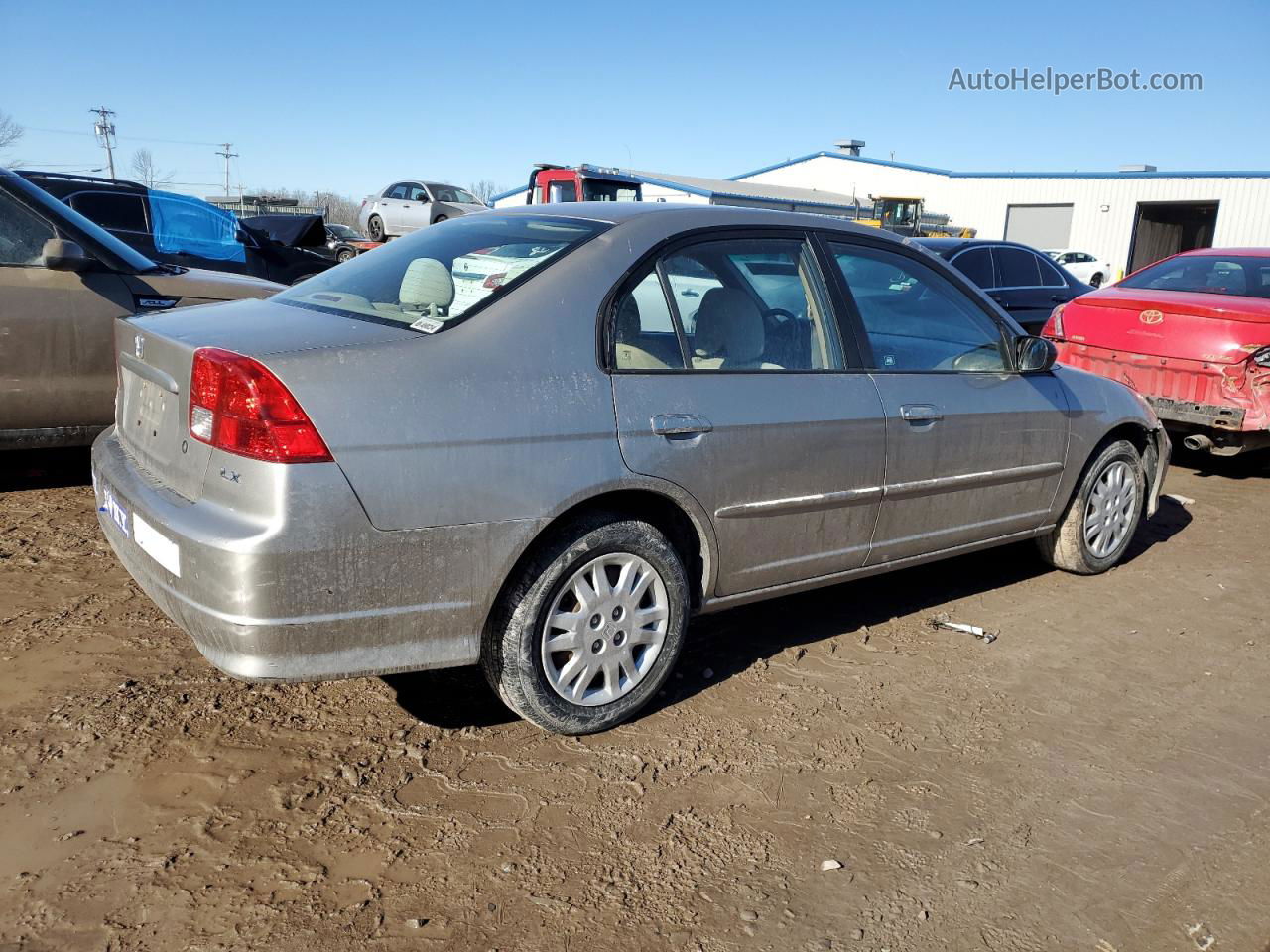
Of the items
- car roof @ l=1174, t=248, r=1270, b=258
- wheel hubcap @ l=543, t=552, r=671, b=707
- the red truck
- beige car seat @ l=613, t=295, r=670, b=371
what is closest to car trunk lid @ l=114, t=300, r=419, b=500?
beige car seat @ l=613, t=295, r=670, b=371

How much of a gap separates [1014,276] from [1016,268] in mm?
107

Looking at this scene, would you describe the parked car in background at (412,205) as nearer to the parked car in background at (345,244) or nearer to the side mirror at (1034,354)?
the parked car in background at (345,244)

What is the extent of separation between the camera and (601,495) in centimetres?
307

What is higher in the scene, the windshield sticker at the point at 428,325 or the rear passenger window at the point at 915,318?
the rear passenger window at the point at 915,318

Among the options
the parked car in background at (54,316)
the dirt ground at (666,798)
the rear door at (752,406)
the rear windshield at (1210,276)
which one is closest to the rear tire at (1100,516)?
the dirt ground at (666,798)

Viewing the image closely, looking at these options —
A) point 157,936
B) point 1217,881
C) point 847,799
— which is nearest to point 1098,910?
point 1217,881

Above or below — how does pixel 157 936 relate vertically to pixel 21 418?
below

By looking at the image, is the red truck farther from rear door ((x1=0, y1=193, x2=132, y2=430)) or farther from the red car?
rear door ((x1=0, y1=193, x2=132, y2=430))

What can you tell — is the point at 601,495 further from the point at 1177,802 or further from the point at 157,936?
the point at 1177,802

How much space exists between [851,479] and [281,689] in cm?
212

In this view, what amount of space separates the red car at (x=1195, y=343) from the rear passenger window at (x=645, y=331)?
5.07 meters

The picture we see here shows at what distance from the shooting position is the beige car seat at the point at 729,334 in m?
3.36

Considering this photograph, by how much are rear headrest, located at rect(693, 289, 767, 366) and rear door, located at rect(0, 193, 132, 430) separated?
3.30 m

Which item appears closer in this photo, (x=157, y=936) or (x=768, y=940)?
(x=157, y=936)
